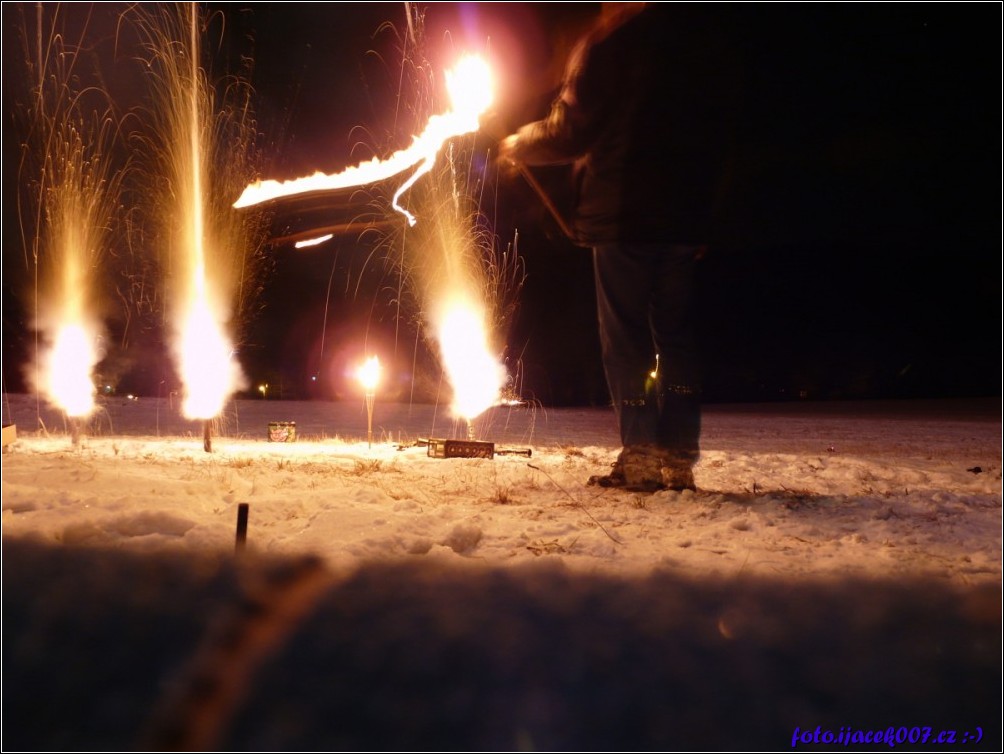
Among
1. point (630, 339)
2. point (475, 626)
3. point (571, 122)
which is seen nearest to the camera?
point (475, 626)

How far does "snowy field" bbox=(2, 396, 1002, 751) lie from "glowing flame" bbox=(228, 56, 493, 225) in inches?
123

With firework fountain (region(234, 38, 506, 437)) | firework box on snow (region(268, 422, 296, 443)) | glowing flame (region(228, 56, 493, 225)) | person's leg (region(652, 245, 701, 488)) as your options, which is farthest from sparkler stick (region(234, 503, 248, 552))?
firework box on snow (region(268, 422, 296, 443))

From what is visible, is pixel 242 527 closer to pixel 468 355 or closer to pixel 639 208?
pixel 639 208

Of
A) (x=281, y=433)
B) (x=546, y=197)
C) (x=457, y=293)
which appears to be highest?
(x=457, y=293)

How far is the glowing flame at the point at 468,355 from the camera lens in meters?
11.0

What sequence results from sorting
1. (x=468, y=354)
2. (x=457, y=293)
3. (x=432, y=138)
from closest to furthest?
(x=432, y=138) → (x=468, y=354) → (x=457, y=293)

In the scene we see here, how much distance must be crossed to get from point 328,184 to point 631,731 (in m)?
5.69

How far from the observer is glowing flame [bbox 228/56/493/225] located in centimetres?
539

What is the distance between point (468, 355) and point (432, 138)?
5236mm

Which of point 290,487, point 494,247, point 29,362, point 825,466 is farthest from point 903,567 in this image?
point 29,362

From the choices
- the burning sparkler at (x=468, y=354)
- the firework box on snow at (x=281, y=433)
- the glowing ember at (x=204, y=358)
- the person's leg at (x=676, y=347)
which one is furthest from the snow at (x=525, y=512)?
the burning sparkler at (x=468, y=354)

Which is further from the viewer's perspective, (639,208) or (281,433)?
(281,433)

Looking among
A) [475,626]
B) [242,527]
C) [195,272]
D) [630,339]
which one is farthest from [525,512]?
[195,272]

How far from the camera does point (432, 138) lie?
6055 mm
